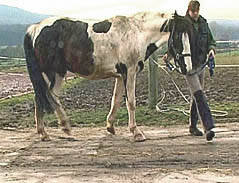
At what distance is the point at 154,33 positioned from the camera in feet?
25.3

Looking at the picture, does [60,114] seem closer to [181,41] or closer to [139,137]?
[139,137]

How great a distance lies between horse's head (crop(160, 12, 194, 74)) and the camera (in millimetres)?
7254

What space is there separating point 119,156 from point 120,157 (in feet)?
0.21

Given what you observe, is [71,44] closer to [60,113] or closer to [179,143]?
[60,113]

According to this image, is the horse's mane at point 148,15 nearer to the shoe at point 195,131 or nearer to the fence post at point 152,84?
the shoe at point 195,131

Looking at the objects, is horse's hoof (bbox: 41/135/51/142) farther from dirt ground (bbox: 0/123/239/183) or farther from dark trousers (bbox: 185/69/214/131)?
dark trousers (bbox: 185/69/214/131)

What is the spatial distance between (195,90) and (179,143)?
77cm

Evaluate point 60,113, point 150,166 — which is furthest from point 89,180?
point 60,113

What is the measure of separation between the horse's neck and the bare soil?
1.41 metres

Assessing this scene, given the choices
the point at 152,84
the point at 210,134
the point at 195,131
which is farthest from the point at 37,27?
the point at 152,84

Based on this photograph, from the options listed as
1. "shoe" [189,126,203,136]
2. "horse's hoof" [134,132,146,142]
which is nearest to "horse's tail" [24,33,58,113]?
"horse's hoof" [134,132,146,142]

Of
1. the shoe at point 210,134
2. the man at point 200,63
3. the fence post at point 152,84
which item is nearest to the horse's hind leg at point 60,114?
the man at point 200,63

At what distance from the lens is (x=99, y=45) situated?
297 inches

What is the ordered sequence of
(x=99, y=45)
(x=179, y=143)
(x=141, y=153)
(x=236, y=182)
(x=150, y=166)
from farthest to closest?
(x=99, y=45), (x=179, y=143), (x=141, y=153), (x=150, y=166), (x=236, y=182)
